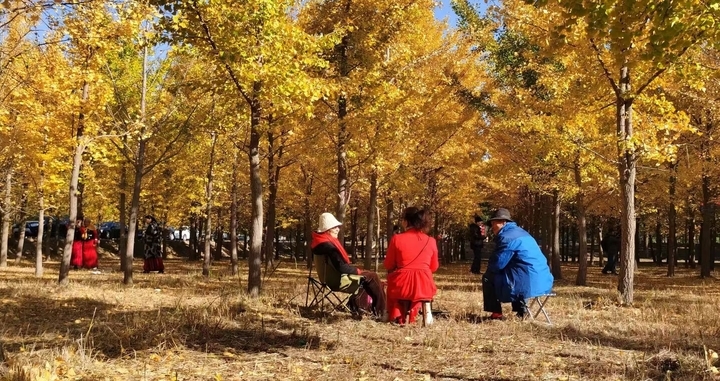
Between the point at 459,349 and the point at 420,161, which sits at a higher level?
the point at 420,161

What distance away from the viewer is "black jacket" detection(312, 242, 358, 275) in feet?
21.6

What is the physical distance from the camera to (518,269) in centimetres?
673

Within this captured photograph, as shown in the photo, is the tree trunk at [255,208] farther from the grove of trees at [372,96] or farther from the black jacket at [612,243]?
the black jacket at [612,243]

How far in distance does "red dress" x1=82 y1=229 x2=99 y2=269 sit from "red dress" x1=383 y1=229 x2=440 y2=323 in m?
12.1

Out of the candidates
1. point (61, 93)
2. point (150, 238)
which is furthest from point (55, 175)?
point (150, 238)

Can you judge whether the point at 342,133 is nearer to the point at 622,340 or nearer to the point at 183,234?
the point at 622,340

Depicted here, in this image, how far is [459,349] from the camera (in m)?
5.09

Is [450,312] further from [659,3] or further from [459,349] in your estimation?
[659,3]

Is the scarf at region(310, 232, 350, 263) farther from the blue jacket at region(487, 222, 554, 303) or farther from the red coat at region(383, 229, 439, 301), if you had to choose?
the blue jacket at region(487, 222, 554, 303)

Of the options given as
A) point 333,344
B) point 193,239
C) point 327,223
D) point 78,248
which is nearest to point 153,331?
point 333,344

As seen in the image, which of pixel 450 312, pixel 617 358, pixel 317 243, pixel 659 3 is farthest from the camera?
pixel 450 312

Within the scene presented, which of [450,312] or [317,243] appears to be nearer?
[317,243]

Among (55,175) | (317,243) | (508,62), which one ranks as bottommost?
(317,243)

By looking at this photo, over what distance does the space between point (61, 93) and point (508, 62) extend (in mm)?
10201
